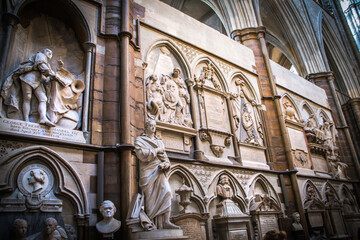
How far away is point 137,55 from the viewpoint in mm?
6285

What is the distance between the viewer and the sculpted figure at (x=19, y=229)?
3.63m

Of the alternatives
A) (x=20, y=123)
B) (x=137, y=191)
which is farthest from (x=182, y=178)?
(x=20, y=123)

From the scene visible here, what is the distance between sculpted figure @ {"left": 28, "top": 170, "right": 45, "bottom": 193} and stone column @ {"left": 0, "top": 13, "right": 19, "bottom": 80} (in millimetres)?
1514

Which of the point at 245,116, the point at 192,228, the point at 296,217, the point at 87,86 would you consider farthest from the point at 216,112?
the point at 87,86

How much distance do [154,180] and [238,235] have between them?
2.49 metres

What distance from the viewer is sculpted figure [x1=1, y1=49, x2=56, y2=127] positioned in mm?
4543

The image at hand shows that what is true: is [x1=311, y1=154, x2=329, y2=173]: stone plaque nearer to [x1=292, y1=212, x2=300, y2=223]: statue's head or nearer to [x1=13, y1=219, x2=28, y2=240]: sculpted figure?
[x1=292, y1=212, x2=300, y2=223]: statue's head

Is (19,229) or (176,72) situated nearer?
(19,229)


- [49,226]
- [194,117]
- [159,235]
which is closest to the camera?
[49,226]

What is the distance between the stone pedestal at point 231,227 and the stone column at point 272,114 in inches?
92.7

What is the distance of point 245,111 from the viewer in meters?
8.56

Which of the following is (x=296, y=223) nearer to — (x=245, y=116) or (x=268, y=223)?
(x=268, y=223)

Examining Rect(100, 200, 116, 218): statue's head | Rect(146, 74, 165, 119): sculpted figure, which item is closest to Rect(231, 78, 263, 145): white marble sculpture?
Rect(146, 74, 165, 119): sculpted figure

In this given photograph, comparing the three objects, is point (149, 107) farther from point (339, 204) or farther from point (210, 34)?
point (339, 204)
